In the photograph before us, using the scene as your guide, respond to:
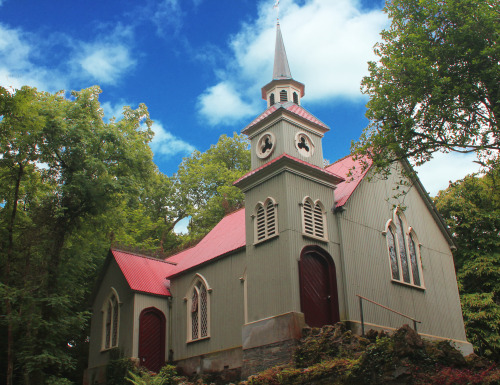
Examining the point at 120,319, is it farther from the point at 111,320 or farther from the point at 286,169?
the point at 286,169

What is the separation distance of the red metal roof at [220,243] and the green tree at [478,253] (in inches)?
494

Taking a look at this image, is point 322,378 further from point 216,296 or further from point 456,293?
point 456,293

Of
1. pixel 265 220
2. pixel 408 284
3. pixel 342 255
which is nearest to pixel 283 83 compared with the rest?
pixel 265 220

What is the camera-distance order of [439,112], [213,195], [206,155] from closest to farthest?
[439,112]
[213,195]
[206,155]

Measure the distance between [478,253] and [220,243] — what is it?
609 inches

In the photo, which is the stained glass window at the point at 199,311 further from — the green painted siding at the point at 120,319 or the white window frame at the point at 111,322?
the white window frame at the point at 111,322

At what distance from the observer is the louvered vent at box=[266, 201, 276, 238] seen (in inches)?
737

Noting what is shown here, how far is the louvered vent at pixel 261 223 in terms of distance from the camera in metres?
19.1

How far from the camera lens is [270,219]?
1898 centimetres

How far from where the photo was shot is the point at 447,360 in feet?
38.5

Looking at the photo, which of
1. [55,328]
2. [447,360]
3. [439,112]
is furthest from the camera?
[55,328]

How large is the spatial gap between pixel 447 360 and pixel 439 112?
24.8ft

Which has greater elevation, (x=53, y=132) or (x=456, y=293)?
(x=53, y=132)

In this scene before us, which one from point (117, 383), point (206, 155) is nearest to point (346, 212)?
point (117, 383)
